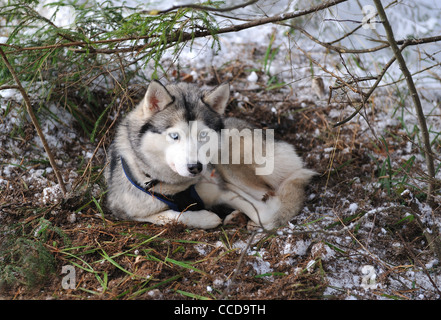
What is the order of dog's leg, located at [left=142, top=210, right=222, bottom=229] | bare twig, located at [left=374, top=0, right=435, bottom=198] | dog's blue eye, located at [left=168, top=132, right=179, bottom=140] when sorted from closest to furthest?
bare twig, located at [left=374, top=0, right=435, bottom=198]
dog's blue eye, located at [left=168, top=132, right=179, bottom=140]
dog's leg, located at [left=142, top=210, right=222, bottom=229]

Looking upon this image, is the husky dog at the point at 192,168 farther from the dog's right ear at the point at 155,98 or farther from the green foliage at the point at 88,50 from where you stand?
the green foliage at the point at 88,50

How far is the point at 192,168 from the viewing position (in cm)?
271

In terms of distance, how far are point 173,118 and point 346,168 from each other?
185cm

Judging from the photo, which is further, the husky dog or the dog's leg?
the dog's leg

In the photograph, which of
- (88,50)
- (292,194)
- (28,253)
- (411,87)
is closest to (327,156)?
(292,194)

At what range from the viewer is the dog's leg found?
310 centimetres

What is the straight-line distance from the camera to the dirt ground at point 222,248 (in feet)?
8.11

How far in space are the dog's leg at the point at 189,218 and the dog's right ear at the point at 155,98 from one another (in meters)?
0.83

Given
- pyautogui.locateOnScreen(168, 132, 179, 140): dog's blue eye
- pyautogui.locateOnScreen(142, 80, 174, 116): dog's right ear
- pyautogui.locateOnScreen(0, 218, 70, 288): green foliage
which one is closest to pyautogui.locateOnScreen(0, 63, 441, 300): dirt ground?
pyautogui.locateOnScreen(0, 218, 70, 288): green foliage

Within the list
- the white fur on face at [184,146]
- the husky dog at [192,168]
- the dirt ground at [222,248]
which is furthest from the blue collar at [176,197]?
the white fur on face at [184,146]

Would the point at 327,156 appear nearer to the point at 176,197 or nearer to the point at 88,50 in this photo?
the point at 176,197

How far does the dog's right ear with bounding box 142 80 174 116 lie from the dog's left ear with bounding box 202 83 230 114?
307 mm

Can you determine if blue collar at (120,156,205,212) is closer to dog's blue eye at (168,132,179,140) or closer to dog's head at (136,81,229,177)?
dog's head at (136,81,229,177)
